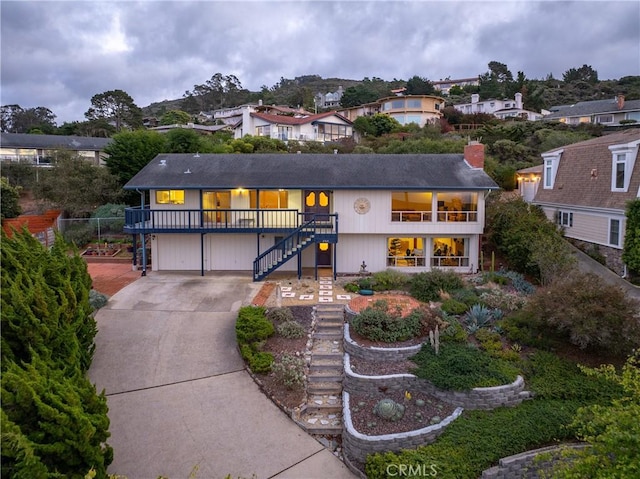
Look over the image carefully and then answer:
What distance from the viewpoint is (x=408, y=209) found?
826 inches

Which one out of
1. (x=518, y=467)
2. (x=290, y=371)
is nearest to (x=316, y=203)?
(x=290, y=371)

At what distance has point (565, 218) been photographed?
2327 centimetres

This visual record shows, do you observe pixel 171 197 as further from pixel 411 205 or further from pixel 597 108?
pixel 597 108

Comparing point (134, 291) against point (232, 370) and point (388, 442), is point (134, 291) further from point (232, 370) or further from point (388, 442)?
point (388, 442)

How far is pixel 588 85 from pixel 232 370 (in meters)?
96.5

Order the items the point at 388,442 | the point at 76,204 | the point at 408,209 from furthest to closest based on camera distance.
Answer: the point at 76,204, the point at 408,209, the point at 388,442

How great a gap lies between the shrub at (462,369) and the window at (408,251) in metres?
9.05

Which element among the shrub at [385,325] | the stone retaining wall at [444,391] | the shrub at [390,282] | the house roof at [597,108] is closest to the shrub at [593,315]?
the stone retaining wall at [444,391]

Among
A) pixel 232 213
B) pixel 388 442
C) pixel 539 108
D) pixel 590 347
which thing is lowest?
pixel 388 442

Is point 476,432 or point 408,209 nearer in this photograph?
point 476,432

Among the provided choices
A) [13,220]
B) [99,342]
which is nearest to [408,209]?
[99,342]

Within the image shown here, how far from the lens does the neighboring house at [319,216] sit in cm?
2034

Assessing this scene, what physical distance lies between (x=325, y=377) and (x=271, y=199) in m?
11.4

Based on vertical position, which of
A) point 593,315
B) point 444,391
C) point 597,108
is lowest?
point 444,391
